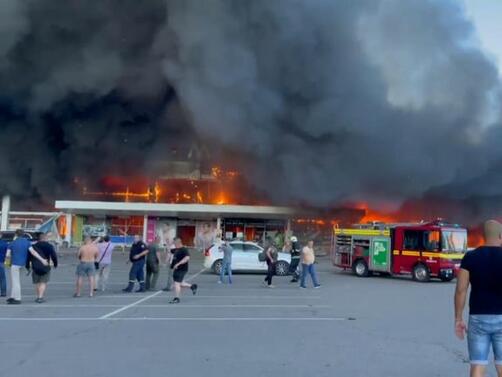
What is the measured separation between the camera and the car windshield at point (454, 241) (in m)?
17.2

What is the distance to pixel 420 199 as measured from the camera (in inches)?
1201

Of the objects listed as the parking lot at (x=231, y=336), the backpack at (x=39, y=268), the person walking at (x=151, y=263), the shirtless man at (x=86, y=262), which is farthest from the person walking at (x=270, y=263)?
the backpack at (x=39, y=268)

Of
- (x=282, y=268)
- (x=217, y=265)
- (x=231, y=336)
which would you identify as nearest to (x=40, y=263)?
(x=231, y=336)

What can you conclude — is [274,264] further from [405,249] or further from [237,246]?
[405,249]

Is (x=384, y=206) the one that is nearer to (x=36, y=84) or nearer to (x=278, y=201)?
(x=278, y=201)

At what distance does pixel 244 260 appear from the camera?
740 inches

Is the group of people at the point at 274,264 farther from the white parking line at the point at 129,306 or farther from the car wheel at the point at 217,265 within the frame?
the white parking line at the point at 129,306

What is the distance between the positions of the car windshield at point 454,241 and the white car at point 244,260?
4.96 metres

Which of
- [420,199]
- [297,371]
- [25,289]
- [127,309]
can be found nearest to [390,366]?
[297,371]

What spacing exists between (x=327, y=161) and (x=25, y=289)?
19.2 meters

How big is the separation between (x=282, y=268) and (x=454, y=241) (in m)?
5.48

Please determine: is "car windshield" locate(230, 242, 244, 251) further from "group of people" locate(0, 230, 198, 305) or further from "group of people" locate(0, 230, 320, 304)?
"group of people" locate(0, 230, 198, 305)

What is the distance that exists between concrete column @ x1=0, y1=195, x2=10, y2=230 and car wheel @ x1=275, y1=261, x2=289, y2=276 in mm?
22208

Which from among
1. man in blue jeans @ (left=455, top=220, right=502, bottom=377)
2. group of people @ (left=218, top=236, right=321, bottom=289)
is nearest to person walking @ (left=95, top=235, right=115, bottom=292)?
group of people @ (left=218, top=236, right=321, bottom=289)
